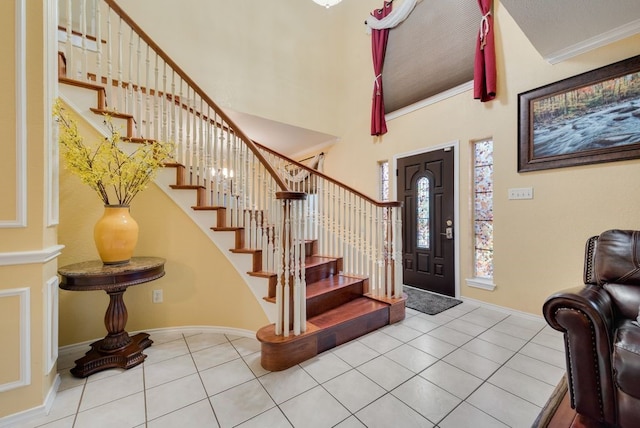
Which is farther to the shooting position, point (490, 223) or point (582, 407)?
point (490, 223)

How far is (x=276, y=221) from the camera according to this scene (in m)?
1.99

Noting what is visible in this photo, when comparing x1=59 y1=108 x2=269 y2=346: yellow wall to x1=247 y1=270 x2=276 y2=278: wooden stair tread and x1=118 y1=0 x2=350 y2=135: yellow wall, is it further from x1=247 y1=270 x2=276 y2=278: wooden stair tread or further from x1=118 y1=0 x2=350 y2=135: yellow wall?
x1=118 y1=0 x2=350 y2=135: yellow wall

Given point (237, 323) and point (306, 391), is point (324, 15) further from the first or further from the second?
point (306, 391)

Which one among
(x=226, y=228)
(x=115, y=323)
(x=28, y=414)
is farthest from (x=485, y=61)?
(x=28, y=414)

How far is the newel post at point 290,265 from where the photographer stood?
1.86 meters

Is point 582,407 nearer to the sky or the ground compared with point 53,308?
nearer to the ground

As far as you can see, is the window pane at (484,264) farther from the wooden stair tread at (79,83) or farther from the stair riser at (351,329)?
the wooden stair tread at (79,83)

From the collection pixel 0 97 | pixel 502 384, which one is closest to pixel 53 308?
pixel 0 97

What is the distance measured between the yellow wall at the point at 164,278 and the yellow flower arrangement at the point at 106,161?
23 cm

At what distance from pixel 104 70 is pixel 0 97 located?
79.9 inches

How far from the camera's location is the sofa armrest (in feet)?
4.04

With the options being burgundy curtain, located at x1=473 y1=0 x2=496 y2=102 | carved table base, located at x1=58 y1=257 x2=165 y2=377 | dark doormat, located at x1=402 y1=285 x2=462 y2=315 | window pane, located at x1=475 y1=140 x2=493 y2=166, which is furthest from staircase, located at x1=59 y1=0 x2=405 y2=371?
burgundy curtain, located at x1=473 y1=0 x2=496 y2=102

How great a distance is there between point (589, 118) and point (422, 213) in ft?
6.16

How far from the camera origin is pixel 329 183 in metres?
3.03
